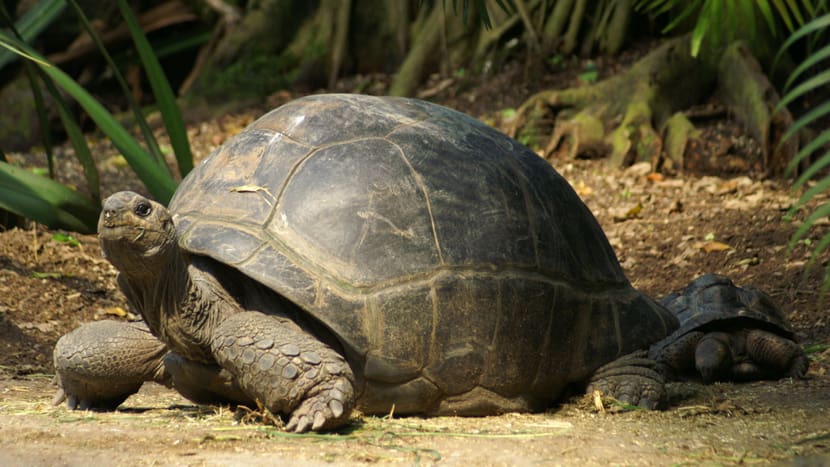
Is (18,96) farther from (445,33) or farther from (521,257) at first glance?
(521,257)

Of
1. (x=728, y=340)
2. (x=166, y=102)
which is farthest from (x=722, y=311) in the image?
(x=166, y=102)

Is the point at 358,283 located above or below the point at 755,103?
below

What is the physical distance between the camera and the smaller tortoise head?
118 inches

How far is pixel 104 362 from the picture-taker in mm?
3514

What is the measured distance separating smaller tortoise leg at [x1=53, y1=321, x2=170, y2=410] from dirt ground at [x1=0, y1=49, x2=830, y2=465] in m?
0.10

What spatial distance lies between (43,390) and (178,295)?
1315mm

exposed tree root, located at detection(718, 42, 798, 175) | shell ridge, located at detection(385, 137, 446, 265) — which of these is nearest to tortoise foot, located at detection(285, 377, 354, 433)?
shell ridge, located at detection(385, 137, 446, 265)

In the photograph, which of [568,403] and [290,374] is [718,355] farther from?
[290,374]

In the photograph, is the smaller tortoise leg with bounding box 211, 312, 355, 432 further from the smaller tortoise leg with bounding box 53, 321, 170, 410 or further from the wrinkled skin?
the smaller tortoise leg with bounding box 53, 321, 170, 410

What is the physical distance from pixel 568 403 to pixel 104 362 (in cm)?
181

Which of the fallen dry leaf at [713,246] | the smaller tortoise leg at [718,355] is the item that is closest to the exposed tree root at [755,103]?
the fallen dry leaf at [713,246]

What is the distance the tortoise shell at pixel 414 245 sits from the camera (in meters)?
3.27

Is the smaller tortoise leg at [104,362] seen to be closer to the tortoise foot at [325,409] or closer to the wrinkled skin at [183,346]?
the wrinkled skin at [183,346]

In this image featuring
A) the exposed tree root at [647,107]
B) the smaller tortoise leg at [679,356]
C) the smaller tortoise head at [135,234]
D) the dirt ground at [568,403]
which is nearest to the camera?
the dirt ground at [568,403]
